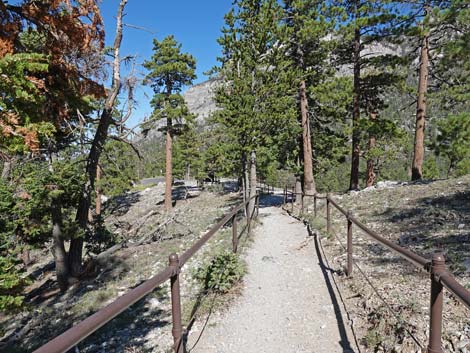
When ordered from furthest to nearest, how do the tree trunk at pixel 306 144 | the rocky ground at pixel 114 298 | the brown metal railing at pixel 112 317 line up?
1. the tree trunk at pixel 306 144
2. the rocky ground at pixel 114 298
3. the brown metal railing at pixel 112 317

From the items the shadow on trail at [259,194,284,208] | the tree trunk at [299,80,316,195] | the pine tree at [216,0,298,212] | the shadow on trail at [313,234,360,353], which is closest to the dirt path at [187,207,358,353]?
the shadow on trail at [313,234,360,353]

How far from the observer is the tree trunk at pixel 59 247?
938 centimetres

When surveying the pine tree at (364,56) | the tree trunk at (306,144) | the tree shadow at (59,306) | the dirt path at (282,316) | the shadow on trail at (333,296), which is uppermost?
the pine tree at (364,56)

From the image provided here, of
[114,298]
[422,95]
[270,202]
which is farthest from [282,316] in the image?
[270,202]

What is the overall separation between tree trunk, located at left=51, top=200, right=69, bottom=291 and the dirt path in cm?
600

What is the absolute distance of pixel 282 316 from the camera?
4.48 metres

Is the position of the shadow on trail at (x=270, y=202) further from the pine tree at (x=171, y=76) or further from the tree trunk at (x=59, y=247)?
the tree trunk at (x=59, y=247)

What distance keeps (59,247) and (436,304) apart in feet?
32.6

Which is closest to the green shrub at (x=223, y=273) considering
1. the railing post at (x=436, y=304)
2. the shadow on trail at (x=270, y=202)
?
the railing post at (x=436, y=304)

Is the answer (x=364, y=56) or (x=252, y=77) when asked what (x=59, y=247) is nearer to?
(x=252, y=77)

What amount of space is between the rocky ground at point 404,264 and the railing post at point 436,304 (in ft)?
1.71

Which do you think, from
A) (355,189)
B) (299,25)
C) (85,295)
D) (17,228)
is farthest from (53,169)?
(355,189)

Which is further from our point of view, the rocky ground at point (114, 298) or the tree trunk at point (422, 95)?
the tree trunk at point (422, 95)

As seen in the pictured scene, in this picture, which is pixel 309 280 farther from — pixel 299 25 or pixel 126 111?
pixel 299 25
